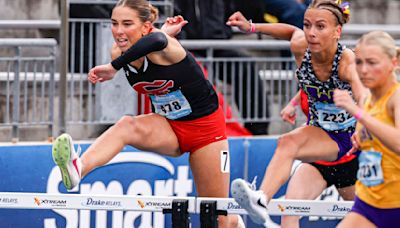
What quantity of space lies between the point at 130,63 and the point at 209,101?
2.70 ft

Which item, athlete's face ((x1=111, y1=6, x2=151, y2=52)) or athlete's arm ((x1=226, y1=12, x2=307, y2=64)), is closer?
athlete's face ((x1=111, y1=6, x2=151, y2=52))

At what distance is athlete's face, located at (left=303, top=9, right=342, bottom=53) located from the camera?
9.47 m

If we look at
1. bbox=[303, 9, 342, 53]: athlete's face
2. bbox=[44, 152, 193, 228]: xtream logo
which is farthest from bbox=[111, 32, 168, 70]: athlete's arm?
bbox=[44, 152, 193, 228]: xtream logo

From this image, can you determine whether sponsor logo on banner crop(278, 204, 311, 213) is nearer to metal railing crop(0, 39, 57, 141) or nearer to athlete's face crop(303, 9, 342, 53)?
athlete's face crop(303, 9, 342, 53)

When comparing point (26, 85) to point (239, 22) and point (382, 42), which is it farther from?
point (382, 42)

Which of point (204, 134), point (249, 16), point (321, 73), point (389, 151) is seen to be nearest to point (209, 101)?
point (204, 134)

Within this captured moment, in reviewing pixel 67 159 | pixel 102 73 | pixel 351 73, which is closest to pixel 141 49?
pixel 102 73

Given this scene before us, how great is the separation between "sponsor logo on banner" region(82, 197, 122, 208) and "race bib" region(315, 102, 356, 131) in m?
1.74

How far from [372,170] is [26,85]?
485cm

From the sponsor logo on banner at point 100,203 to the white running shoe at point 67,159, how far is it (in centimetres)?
71

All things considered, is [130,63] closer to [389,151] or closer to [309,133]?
[309,133]

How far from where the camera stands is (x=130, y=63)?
945 centimetres

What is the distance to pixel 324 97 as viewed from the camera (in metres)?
9.76

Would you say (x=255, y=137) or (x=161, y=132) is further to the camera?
(x=255, y=137)
